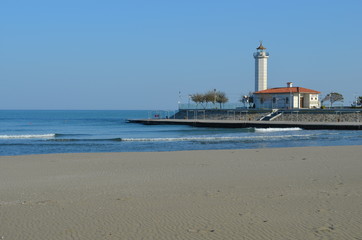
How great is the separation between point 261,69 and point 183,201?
61106mm

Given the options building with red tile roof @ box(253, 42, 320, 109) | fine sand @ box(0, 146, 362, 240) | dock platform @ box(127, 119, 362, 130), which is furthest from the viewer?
building with red tile roof @ box(253, 42, 320, 109)

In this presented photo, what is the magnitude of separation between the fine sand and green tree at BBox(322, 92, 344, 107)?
188ft

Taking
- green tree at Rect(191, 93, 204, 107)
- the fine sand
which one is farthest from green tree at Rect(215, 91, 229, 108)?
the fine sand

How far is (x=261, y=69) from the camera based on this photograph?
6688 cm

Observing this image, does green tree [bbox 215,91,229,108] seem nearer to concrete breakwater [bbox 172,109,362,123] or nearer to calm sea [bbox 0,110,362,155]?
concrete breakwater [bbox 172,109,362,123]

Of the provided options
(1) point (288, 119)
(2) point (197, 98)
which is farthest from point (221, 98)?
(1) point (288, 119)

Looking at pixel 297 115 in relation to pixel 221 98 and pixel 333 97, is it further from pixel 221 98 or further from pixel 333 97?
pixel 221 98

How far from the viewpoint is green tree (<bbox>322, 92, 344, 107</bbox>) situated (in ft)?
221

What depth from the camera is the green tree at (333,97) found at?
67.2 meters

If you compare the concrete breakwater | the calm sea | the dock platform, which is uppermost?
the concrete breakwater

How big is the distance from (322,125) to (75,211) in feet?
119

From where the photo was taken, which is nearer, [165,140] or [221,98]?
[165,140]

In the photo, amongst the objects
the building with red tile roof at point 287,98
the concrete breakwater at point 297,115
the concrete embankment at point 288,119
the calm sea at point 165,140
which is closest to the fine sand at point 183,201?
the calm sea at point 165,140

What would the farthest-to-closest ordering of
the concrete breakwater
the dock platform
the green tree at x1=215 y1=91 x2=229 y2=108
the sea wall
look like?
the green tree at x1=215 y1=91 x2=229 y2=108, the sea wall, the concrete breakwater, the dock platform
